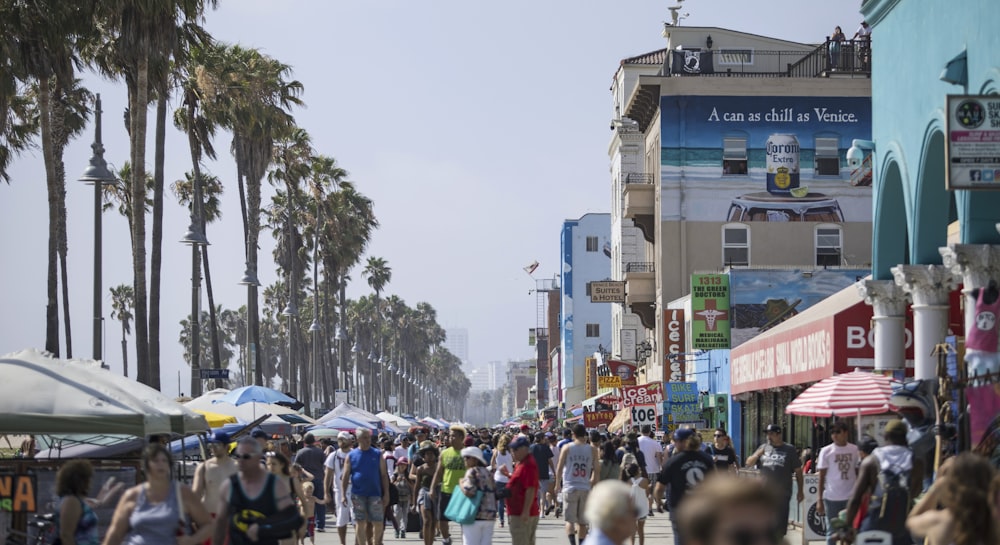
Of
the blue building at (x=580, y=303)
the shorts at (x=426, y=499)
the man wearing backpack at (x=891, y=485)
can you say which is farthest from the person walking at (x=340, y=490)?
the blue building at (x=580, y=303)

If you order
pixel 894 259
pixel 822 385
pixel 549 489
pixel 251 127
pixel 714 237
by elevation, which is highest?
pixel 251 127

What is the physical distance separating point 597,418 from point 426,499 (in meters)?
27.3

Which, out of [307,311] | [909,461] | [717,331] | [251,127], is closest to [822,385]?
[909,461]

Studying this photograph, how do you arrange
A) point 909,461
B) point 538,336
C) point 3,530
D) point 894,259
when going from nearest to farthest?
1. point 909,461
2. point 3,530
3. point 894,259
4. point 538,336

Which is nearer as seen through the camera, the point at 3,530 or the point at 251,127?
the point at 3,530

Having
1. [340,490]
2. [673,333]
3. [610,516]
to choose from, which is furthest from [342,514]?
[673,333]

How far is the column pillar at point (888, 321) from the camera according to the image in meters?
22.9

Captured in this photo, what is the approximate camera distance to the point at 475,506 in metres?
16.1

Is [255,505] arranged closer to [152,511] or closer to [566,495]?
[152,511]

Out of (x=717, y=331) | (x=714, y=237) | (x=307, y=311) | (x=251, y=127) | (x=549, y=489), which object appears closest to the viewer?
(x=549, y=489)

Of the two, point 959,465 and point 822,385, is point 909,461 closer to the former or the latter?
point 959,465

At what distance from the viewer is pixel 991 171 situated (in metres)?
15.6

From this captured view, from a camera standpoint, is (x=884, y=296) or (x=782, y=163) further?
(x=782, y=163)

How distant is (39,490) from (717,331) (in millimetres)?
30215
